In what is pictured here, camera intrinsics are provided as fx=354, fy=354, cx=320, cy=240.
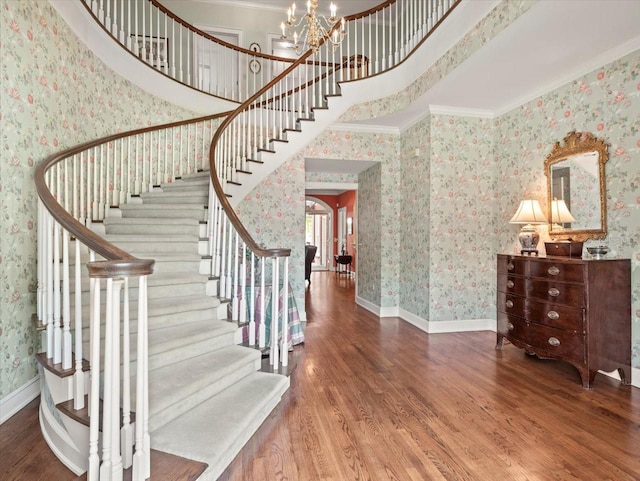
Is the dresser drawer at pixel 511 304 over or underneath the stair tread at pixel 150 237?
underneath

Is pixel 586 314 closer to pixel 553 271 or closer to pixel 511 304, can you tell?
pixel 553 271

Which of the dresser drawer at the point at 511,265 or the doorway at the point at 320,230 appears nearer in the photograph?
the dresser drawer at the point at 511,265

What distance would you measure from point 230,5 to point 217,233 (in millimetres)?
5592

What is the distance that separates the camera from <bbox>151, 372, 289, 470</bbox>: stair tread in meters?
1.74

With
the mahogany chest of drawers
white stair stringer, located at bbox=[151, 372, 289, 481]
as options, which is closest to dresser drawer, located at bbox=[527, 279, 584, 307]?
the mahogany chest of drawers

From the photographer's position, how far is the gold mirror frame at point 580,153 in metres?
3.19

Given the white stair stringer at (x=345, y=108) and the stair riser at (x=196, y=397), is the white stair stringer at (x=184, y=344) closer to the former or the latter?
the stair riser at (x=196, y=397)

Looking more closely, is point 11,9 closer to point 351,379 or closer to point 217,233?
point 217,233

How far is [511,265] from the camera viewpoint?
12.0 feet

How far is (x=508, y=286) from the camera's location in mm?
3709

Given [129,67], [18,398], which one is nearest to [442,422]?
[18,398]

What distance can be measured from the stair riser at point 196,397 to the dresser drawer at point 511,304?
263cm

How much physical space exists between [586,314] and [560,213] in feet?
3.89

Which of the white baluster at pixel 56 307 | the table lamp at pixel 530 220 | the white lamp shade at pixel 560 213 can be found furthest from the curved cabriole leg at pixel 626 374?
the white baluster at pixel 56 307
